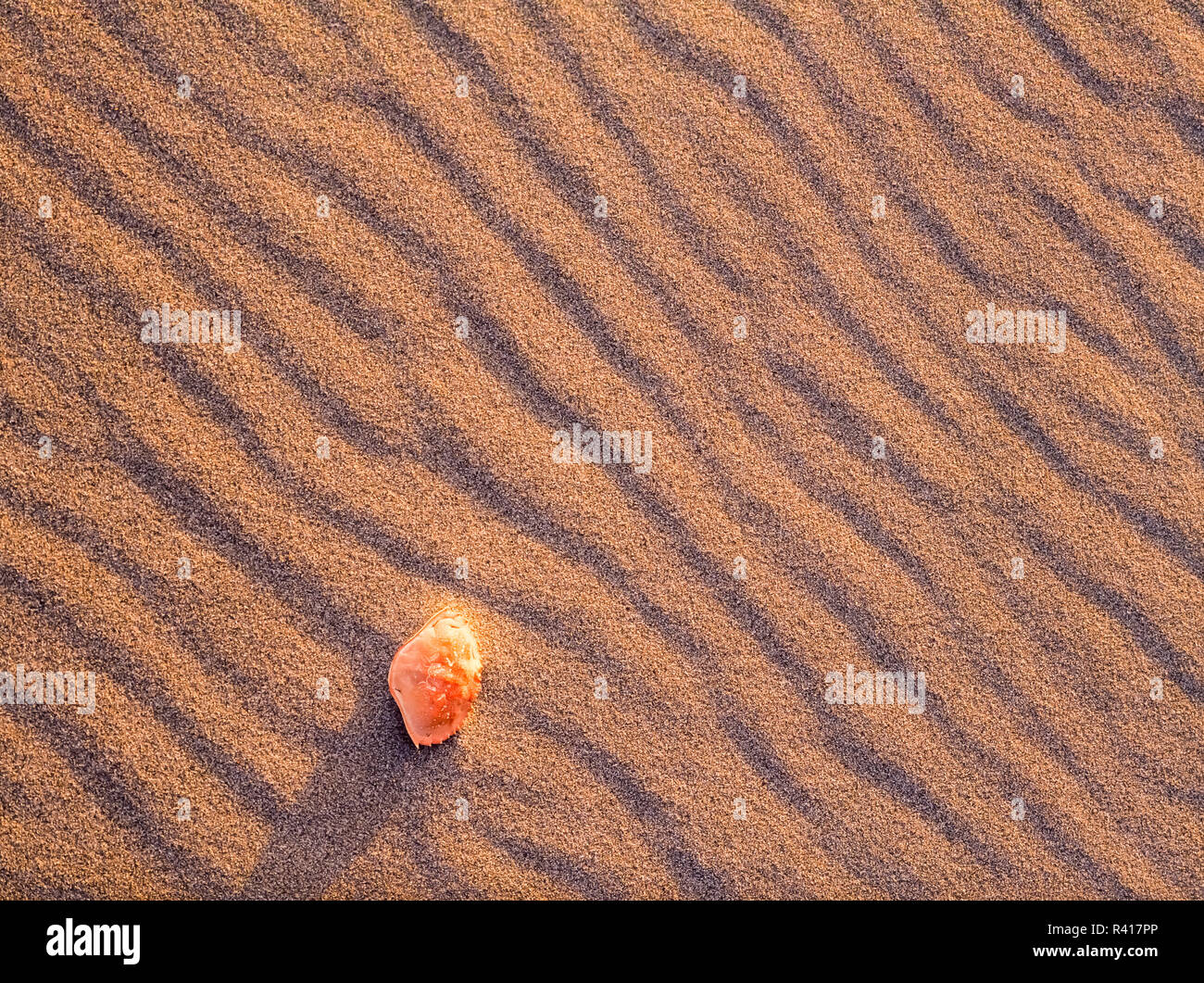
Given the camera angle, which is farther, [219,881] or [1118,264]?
[1118,264]

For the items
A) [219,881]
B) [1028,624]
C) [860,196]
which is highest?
[860,196]

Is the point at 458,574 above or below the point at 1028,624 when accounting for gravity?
above

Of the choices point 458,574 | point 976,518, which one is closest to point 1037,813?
point 976,518

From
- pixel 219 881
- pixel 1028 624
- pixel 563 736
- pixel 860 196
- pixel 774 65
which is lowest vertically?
pixel 219 881

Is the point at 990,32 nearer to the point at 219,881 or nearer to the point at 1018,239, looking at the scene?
the point at 1018,239

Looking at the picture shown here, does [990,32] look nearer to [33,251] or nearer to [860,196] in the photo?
[860,196]

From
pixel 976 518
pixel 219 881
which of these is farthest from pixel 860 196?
pixel 219 881
